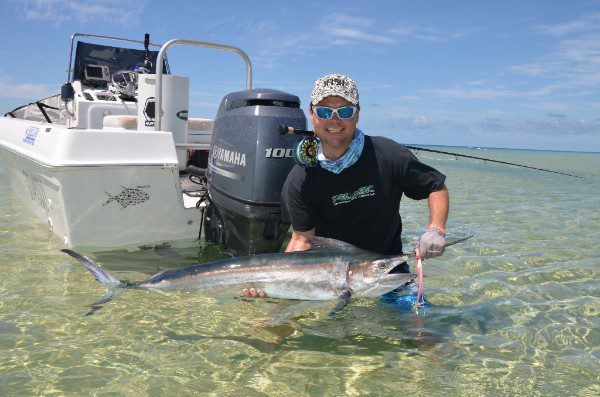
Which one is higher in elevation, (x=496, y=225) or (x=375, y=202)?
(x=375, y=202)

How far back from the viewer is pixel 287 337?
384cm

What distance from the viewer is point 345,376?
10.7 ft

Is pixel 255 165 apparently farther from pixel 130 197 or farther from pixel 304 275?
pixel 130 197

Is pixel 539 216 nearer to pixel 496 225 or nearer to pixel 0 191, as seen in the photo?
pixel 496 225

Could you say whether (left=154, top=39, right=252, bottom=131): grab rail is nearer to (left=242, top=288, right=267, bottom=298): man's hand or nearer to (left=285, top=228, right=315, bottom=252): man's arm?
(left=285, top=228, right=315, bottom=252): man's arm

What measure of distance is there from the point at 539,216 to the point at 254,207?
8.07 meters

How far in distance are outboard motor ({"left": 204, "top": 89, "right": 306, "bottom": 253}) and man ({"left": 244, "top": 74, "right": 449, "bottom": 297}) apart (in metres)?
0.42

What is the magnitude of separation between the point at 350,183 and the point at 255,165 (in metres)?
1.05

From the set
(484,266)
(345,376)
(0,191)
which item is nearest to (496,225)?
(484,266)

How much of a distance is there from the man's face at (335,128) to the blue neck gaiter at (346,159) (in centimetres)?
5

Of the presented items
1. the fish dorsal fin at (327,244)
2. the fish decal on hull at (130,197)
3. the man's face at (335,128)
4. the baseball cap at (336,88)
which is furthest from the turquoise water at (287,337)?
the baseball cap at (336,88)

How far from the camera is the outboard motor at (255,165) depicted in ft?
14.9

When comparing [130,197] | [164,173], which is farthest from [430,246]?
[130,197]

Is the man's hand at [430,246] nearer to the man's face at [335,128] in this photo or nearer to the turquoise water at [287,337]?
the turquoise water at [287,337]
